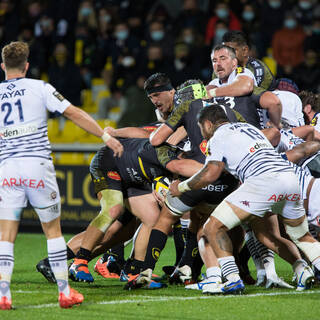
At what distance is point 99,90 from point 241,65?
9146 millimetres

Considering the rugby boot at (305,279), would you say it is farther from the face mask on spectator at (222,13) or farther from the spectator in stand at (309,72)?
the face mask on spectator at (222,13)

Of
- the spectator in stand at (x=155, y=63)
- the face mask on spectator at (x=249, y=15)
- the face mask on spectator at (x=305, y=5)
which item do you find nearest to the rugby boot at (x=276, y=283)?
the spectator in stand at (x=155, y=63)

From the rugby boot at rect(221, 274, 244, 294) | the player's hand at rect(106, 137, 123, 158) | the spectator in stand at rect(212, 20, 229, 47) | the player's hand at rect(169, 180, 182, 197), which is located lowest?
the rugby boot at rect(221, 274, 244, 294)

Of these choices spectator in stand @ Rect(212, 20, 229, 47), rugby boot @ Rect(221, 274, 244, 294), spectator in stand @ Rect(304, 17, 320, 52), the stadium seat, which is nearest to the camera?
rugby boot @ Rect(221, 274, 244, 294)

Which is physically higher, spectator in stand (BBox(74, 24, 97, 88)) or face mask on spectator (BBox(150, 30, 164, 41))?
face mask on spectator (BBox(150, 30, 164, 41))

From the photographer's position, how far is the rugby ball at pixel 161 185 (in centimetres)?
797

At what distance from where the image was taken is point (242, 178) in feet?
23.4

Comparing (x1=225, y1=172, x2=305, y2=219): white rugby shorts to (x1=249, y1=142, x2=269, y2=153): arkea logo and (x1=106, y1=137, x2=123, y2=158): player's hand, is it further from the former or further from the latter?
(x1=106, y1=137, x2=123, y2=158): player's hand

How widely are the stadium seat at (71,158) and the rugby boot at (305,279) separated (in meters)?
7.28

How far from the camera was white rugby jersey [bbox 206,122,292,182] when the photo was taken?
7.01 meters

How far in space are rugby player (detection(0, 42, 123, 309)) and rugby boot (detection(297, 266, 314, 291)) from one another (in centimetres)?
238

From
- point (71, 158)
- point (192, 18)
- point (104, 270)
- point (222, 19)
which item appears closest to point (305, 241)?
A: point (104, 270)

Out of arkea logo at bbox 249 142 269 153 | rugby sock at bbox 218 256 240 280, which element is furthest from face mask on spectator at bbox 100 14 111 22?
rugby sock at bbox 218 256 240 280

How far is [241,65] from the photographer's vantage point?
898 cm
